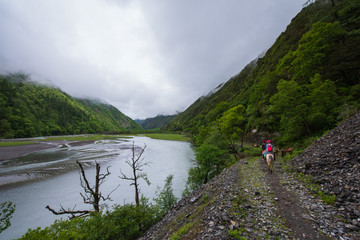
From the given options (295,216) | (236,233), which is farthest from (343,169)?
(236,233)

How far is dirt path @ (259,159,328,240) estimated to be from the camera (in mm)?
4337

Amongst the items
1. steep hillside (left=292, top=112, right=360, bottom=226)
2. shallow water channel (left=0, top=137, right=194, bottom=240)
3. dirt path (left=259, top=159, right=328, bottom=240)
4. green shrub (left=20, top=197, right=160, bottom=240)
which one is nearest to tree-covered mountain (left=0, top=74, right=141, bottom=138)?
shallow water channel (left=0, top=137, right=194, bottom=240)

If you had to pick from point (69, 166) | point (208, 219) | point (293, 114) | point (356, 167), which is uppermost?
point (293, 114)

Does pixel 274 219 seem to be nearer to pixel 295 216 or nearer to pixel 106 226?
pixel 295 216

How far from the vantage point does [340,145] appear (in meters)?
8.88

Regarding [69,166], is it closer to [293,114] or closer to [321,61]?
[293,114]

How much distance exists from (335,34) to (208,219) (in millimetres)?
33697

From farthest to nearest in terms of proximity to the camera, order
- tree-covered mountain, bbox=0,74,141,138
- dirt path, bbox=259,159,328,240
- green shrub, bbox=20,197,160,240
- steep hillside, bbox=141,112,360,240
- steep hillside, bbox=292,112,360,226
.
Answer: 1. tree-covered mountain, bbox=0,74,141,138
2. green shrub, bbox=20,197,160,240
3. steep hillside, bbox=292,112,360,226
4. steep hillside, bbox=141,112,360,240
5. dirt path, bbox=259,159,328,240

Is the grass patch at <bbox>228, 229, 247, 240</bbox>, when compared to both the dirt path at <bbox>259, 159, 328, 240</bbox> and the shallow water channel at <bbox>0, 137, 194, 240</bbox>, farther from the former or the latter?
the shallow water channel at <bbox>0, 137, 194, 240</bbox>

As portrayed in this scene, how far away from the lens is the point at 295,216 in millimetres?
5344

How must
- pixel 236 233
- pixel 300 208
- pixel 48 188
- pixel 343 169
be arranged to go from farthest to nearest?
1. pixel 48 188
2. pixel 343 169
3. pixel 300 208
4. pixel 236 233

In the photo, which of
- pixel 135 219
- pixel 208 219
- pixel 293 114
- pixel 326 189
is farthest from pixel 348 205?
pixel 293 114

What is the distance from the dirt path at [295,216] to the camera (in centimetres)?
434

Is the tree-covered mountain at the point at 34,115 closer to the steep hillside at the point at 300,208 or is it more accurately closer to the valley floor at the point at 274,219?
the valley floor at the point at 274,219
